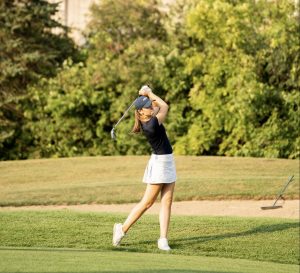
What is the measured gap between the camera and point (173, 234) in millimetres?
12766

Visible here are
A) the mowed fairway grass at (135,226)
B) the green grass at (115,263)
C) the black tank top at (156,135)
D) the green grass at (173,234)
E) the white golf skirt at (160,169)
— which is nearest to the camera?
the green grass at (115,263)

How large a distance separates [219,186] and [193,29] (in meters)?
8.49

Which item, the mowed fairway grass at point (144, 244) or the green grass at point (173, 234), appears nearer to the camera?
the mowed fairway grass at point (144, 244)

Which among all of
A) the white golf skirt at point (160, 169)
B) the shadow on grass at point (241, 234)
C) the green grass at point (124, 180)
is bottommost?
the green grass at point (124, 180)

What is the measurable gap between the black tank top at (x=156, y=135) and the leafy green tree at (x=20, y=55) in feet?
49.0

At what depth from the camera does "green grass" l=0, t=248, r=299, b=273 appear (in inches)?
354

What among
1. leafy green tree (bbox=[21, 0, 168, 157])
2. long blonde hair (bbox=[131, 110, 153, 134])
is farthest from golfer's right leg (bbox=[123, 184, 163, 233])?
leafy green tree (bbox=[21, 0, 168, 157])

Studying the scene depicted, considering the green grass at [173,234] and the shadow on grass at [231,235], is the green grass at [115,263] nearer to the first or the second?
the green grass at [173,234]

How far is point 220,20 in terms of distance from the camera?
977 inches

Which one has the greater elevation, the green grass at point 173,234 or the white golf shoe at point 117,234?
the white golf shoe at point 117,234

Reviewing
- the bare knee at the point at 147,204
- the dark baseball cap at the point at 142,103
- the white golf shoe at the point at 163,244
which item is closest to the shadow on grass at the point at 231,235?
the white golf shoe at the point at 163,244

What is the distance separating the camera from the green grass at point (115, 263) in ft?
29.5

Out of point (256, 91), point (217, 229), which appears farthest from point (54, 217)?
point (256, 91)

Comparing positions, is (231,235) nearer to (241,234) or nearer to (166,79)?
(241,234)
